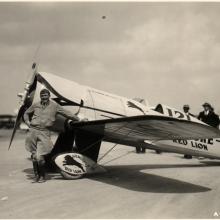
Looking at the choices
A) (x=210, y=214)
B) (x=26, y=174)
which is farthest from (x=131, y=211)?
(x=26, y=174)

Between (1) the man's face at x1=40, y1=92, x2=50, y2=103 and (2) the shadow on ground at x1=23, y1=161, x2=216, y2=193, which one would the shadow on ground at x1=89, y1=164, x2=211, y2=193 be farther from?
(1) the man's face at x1=40, y1=92, x2=50, y2=103

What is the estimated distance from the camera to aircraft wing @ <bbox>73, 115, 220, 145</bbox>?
5.06 metres

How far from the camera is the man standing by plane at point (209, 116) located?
36.4ft

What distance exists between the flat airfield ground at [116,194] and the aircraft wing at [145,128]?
87cm

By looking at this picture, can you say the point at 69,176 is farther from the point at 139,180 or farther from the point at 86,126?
the point at 139,180

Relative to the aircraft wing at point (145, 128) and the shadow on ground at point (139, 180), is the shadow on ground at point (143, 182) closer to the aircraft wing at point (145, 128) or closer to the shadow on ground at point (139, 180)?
the shadow on ground at point (139, 180)

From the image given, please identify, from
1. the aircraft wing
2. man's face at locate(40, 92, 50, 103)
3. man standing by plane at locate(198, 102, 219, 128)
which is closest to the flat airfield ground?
the aircraft wing

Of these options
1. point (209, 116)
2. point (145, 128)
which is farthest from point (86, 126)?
point (209, 116)

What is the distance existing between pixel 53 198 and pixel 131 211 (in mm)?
1272

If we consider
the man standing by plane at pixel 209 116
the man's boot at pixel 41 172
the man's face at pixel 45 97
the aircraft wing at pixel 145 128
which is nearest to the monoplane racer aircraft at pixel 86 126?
the aircraft wing at pixel 145 128

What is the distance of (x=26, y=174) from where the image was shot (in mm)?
7484

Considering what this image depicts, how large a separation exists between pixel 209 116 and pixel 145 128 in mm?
5751

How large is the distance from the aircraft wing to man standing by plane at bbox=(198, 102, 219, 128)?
4.01 meters

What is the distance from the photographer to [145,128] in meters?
6.03
